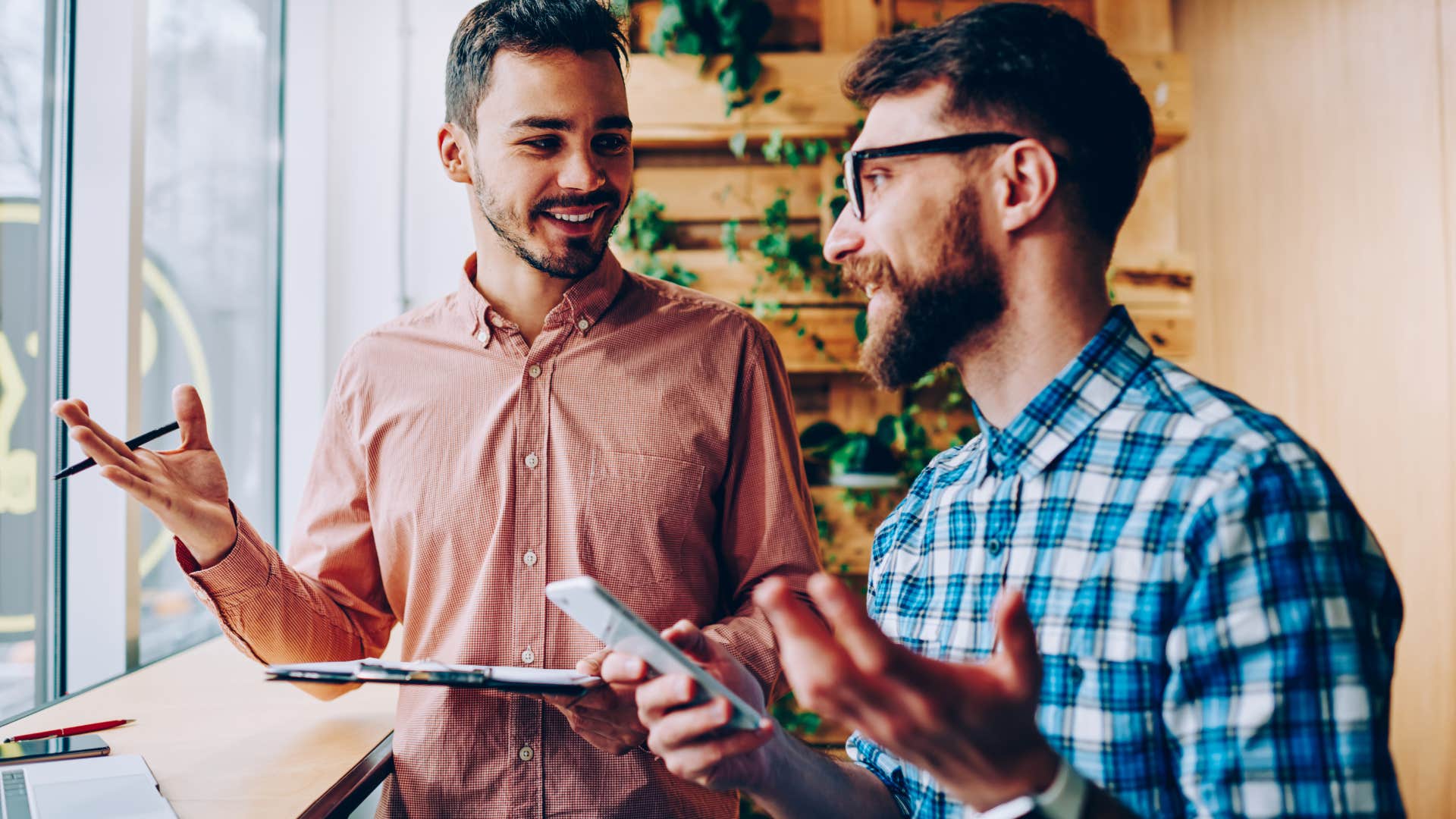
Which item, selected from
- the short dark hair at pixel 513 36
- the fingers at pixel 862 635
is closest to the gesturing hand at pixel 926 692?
the fingers at pixel 862 635

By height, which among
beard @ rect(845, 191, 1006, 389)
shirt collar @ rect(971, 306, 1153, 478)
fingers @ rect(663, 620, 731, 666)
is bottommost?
fingers @ rect(663, 620, 731, 666)

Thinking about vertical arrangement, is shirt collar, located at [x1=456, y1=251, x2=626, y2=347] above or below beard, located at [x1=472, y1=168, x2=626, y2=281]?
below

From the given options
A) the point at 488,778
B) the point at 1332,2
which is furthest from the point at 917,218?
the point at 1332,2

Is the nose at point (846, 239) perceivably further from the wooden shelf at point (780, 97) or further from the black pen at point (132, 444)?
the wooden shelf at point (780, 97)

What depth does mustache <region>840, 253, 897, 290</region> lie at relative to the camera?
1228 mm

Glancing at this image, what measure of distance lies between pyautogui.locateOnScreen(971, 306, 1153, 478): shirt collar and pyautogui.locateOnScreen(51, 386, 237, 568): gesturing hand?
43.0 inches

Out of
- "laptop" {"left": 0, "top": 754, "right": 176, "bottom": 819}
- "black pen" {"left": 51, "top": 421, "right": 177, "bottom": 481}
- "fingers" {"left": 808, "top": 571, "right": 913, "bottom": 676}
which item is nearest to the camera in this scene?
"fingers" {"left": 808, "top": 571, "right": 913, "bottom": 676}

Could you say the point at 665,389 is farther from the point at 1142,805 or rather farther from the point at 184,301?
the point at 184,301

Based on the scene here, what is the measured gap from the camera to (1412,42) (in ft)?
10.7

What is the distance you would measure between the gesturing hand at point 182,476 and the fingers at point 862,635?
1.03 meters

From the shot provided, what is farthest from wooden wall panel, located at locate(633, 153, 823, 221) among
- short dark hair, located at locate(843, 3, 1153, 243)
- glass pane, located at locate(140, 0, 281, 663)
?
short dark hair, located at locate(843, 3, 1153, 243)

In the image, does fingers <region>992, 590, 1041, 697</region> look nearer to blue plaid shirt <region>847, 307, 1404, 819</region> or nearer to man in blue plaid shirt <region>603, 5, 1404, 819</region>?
man in blue plaid shirt <region>603, 5, 1404, 819</region>

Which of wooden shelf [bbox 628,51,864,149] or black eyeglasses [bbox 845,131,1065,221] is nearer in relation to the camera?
black eyeglasses [bbox 845,131,1065,221]

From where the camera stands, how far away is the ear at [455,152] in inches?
67.9
